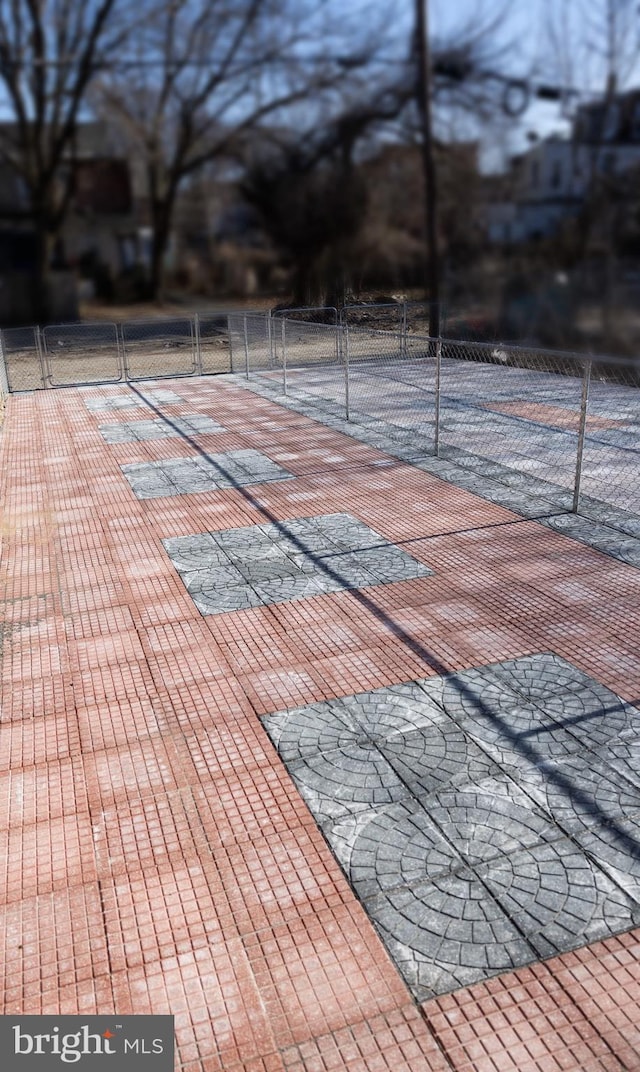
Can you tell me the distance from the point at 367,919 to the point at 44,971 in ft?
4.64

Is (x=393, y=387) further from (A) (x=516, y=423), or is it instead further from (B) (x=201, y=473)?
(B) (x=201, y=473)

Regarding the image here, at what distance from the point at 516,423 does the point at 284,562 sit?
297 inches

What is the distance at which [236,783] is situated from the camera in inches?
191

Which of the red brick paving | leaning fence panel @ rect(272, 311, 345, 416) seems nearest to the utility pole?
the red brick paving

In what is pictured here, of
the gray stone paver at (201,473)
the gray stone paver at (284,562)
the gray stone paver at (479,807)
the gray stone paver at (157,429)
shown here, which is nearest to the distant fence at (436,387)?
the gray stone paver at (157,429)

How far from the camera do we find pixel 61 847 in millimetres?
4391

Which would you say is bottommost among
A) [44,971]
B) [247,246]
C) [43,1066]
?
[44,971]

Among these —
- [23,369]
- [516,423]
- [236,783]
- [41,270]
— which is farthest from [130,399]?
[41,270]

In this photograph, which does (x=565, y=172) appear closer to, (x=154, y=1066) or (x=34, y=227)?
(x=34, y=227)

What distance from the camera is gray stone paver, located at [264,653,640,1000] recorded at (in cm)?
375

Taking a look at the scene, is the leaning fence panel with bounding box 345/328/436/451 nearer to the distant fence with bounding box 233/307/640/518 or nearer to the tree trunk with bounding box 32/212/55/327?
the distant fence with bounding box 233/307/640/518

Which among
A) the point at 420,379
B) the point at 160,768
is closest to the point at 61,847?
the point at 160,768

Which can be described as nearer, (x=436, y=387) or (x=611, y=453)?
(x=436, y=387)

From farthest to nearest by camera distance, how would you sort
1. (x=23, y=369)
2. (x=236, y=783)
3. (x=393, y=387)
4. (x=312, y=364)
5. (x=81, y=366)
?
1. (x=23, y=369)
2. (x=81, y=366)
3. (x=312, y=364)
4. (x=393, y=387)
5. (x=236, y=783)
